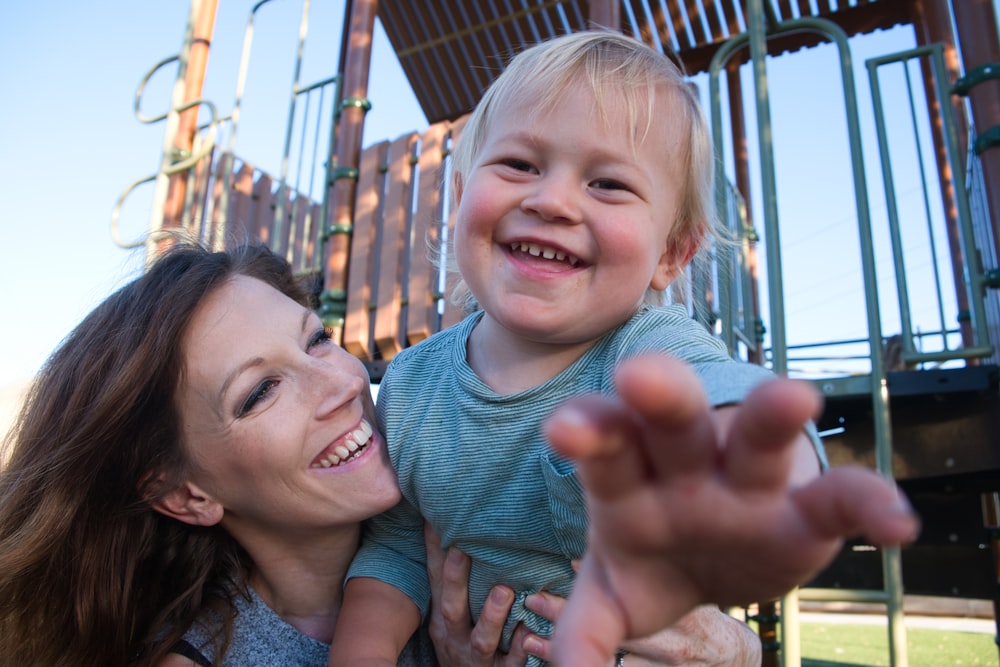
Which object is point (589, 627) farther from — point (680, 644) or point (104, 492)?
point (104, 492)

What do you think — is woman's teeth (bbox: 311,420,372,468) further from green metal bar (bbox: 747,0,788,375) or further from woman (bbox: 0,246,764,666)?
green metal bar (bbox: 747,0,788,375)

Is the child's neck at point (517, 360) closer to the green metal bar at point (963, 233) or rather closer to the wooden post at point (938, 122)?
the green metal bar at point (963, 233)

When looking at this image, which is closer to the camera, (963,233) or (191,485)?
(191,485)

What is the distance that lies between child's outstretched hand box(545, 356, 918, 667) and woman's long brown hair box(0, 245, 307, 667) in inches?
42.4

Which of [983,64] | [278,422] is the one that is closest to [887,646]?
[983,64]

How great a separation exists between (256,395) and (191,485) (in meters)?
0.27

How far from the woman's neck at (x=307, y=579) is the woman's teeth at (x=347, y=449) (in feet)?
0.73

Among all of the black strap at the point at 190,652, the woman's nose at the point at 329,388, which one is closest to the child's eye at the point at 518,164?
the woman's nose at the point at 329,388

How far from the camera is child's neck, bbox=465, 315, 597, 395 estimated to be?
1.17 metres

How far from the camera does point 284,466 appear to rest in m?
1.29

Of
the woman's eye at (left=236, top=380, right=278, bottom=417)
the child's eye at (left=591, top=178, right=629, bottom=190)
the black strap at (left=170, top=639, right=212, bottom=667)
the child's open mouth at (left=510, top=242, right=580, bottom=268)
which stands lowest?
the black strap at (left=170, top=639, right=212, bottom=667)

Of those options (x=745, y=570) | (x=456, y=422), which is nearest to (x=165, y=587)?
(x=456, y=422)

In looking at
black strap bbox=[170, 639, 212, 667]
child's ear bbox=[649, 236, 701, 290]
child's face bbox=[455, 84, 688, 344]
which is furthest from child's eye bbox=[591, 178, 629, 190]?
black strap bbox=[170, 639, 212, 667]

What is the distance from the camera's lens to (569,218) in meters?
1.02
